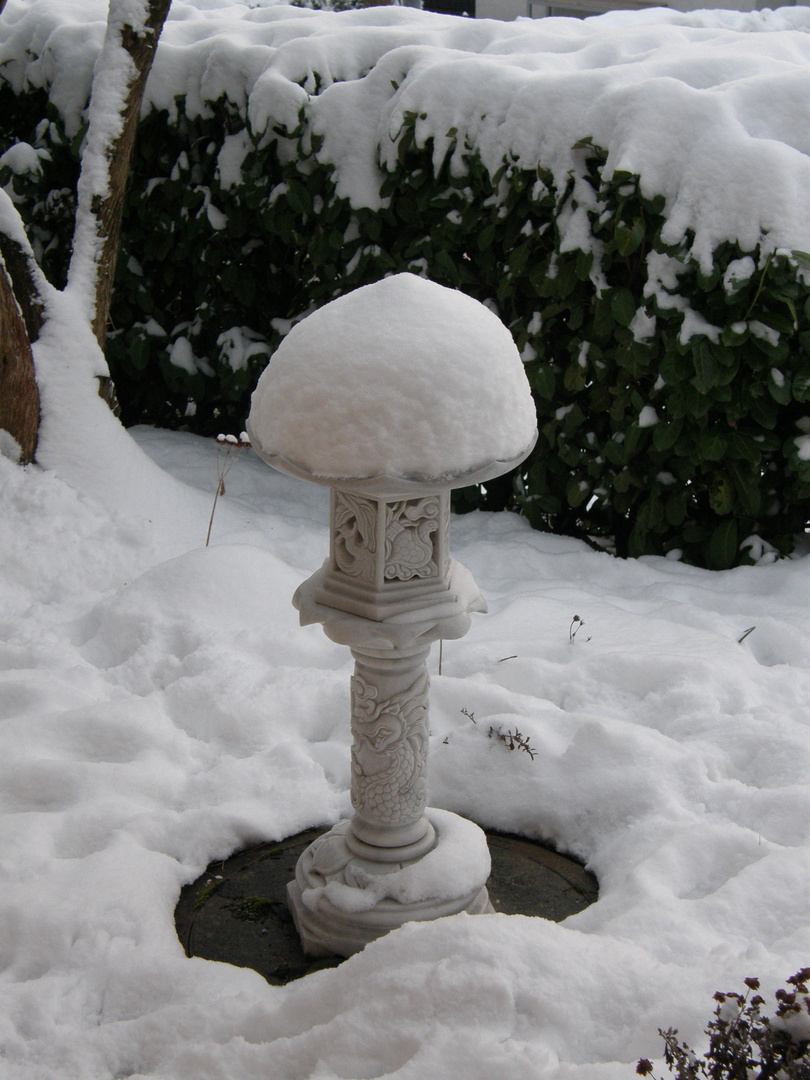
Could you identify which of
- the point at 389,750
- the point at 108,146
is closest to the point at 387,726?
the point at 389,750

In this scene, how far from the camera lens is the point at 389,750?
230 centimetres

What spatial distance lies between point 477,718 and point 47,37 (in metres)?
4.05

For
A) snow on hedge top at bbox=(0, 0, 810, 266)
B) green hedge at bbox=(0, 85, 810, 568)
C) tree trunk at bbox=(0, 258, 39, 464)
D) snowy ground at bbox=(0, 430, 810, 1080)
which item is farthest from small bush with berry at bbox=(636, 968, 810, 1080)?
tree trunk at bbox=(0, 258, 39, 464)

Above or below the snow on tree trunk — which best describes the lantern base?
below

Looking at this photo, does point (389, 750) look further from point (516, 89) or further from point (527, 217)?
point (516, 89)

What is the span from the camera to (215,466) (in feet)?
16.3

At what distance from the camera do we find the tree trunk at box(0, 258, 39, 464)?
3.78 meters

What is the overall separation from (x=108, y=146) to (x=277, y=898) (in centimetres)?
325

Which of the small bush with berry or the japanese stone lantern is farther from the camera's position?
the japanese stone lantern

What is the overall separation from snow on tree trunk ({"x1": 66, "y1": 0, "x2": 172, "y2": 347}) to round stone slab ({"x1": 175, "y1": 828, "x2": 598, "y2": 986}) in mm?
2387

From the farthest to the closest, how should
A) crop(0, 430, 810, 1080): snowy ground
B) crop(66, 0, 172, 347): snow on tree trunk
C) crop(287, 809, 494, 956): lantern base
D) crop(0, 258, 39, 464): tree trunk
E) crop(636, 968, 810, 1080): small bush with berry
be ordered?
crop(66, 0, 172, 347): snow on tree trunk → crop(0, 258, 39, 464): tree trunk → crop(287, 809, 494, 956): lantern base → crop(0, 430, 810, 1080): snowy ground → crop(636, 968, 810, 1080): small bush with berry

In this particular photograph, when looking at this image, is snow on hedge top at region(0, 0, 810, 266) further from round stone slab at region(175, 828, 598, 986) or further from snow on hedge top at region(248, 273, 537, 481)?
round stone slab at region(175, 828, 598, 986)

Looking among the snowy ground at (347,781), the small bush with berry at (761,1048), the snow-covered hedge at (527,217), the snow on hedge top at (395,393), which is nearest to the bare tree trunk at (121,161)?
the snow-covered hedge at (527,217)

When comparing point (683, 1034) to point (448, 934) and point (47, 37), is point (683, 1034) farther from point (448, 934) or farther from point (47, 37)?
point (47, 37)
